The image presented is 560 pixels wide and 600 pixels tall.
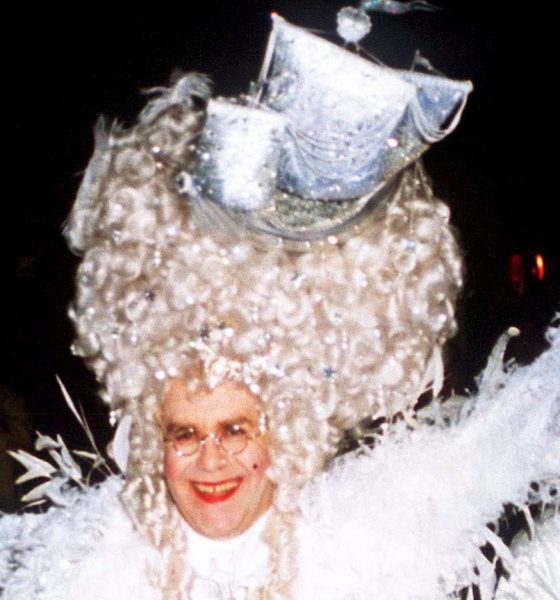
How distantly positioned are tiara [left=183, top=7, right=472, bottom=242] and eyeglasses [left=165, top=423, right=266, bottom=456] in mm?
451

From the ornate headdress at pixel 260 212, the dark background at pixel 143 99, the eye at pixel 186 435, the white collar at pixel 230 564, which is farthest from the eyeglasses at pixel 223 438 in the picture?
the dark background at pixel 143 99

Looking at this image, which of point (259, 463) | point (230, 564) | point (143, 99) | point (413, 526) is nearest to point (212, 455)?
point (259, 463)

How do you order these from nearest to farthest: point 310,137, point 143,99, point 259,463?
point 310,137
point 259,463
point 143,99

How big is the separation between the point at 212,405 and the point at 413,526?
0.56 meters

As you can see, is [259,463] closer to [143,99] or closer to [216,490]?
[216,490]

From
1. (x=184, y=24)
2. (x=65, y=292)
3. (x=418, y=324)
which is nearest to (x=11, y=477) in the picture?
(x=65, y=292)

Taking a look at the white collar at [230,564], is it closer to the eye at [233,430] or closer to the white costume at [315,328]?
the white costume at [315,328]

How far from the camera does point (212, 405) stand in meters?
1.77

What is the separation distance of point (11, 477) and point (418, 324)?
2.73 meters

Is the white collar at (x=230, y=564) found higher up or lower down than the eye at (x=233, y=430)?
lower down

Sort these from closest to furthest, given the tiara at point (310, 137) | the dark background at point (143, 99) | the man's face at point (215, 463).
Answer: the tiara at point (310, 137) < the man's face at point (215, 463) < the dark background at point (143, 99)

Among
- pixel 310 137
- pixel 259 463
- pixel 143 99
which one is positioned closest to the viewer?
pixel 310 137

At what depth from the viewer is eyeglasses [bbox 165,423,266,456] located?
177 centimetres

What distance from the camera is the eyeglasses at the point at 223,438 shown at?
69.7 inches
